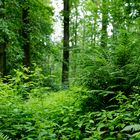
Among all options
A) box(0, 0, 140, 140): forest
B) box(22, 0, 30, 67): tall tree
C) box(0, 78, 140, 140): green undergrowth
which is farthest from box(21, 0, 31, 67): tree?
box(0, 78, 140, 140): green undergrowth

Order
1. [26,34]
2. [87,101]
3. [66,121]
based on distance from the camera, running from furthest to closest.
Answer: [26,34] → [87,101] → [66,121]

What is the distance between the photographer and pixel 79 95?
203 inches

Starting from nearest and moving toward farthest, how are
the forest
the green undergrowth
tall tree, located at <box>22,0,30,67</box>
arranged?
the green undergrowth, the forest, tall tree, located at <box>22,0,30,67</box>

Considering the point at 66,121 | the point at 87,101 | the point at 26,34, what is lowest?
the point at 66,121

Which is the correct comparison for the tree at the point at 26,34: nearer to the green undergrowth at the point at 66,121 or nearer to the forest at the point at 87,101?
the forest at the point at 87,101

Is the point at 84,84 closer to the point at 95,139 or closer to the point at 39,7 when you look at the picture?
the point at 95,139

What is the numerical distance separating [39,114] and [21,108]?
14.0 inches

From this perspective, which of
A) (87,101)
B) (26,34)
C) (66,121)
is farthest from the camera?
(26,34)

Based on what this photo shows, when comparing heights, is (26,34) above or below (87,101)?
above

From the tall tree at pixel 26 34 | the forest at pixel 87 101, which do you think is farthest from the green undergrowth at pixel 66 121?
the tall tree at pixel 26 34

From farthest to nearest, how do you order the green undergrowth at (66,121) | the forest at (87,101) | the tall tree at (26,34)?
the tall tree at (26,34) → the forest at (87,101) → the green undergrowth at (66,121)

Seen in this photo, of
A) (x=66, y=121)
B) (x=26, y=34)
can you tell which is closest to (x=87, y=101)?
(x=66, y=121)

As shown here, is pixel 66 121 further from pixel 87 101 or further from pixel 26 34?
pixel 26 34

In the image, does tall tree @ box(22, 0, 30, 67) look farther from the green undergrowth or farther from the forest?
the green undergrowth
